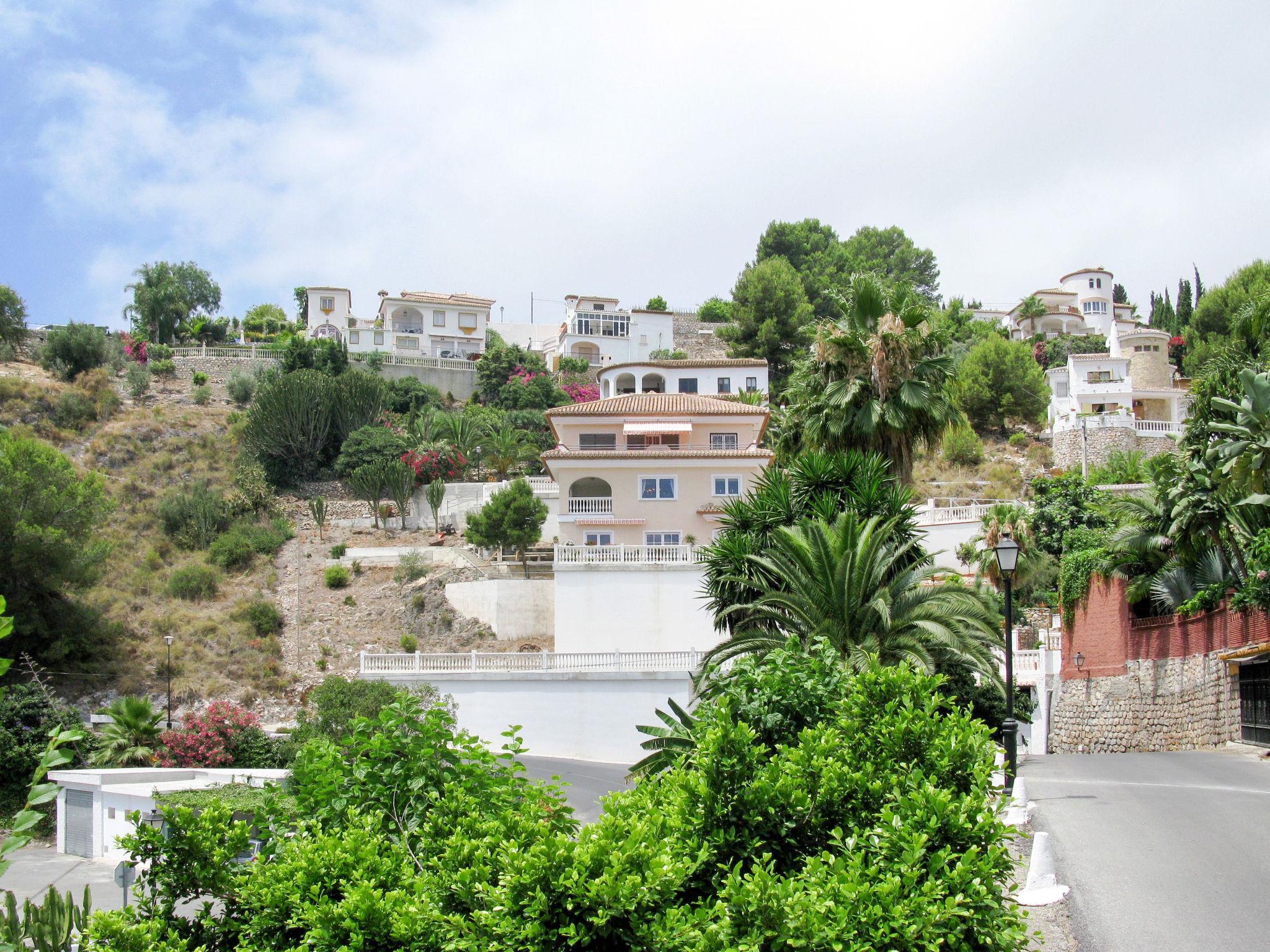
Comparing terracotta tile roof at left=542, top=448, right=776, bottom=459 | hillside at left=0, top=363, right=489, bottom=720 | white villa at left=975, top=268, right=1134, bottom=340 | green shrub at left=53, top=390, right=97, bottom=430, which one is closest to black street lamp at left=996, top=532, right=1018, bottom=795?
terracotta tile roof at left=542, top=448, right=776, bottom=459

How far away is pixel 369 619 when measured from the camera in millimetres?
44500

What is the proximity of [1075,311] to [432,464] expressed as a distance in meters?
61.8

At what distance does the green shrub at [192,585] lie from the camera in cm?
4712

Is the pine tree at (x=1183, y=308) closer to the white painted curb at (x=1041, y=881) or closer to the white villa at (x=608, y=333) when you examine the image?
the white villa at (x=608, y=333)

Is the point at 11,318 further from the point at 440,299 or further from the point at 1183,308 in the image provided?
the point at 1183,308

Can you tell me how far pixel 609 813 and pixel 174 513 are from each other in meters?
49.3

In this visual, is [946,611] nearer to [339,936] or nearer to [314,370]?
[339,936]

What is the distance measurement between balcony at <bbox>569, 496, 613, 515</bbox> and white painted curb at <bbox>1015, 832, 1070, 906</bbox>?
29200mm

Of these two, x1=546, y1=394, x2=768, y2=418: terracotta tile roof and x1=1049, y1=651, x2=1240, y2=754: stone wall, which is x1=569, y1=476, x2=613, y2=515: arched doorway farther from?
x1=1049, y1=651, x2=1240, y2=754: stone wall

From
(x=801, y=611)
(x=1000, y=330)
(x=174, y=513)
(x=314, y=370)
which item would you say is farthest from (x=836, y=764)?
(x=1000, y=330)

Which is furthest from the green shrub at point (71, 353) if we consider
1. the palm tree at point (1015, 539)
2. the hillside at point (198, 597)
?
the palm tree at point (1015, 539)

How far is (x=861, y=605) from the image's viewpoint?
678 inches

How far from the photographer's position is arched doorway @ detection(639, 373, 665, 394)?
67062 millimetres

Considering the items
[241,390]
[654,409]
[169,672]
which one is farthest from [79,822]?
[241,390]
